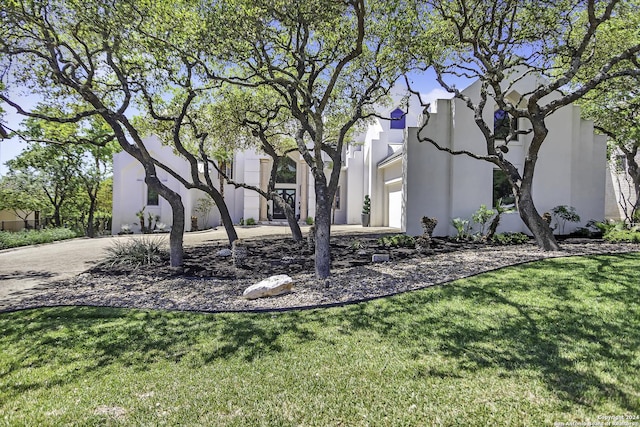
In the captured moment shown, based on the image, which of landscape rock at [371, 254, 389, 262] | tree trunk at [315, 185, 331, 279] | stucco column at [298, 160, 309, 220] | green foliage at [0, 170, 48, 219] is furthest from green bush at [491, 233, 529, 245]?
green foliage at [0, 170, 48, 219]

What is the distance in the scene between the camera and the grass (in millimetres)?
3139

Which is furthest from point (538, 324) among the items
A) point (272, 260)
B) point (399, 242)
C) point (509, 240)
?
point (509, 240)

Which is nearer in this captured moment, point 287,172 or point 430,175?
point 430,175

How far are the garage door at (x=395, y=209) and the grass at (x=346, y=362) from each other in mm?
14191

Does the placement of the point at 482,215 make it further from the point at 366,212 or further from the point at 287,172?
the point at 287,172

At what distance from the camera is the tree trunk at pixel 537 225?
9.88 meters

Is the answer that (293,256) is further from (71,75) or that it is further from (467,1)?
(467,1)

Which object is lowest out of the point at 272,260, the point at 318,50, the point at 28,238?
the point at 272,260

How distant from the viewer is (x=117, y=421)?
3.09m

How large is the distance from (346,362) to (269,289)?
3.11 metres

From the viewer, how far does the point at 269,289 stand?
6.88 m

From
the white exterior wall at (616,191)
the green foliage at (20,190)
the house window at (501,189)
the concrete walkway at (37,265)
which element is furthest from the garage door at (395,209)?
the green foliage at (20,190)

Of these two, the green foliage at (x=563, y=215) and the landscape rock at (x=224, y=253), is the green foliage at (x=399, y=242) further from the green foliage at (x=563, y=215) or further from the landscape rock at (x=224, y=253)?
the green foliage at (x=563, y=215)

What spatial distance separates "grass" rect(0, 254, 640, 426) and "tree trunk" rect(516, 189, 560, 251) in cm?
363
